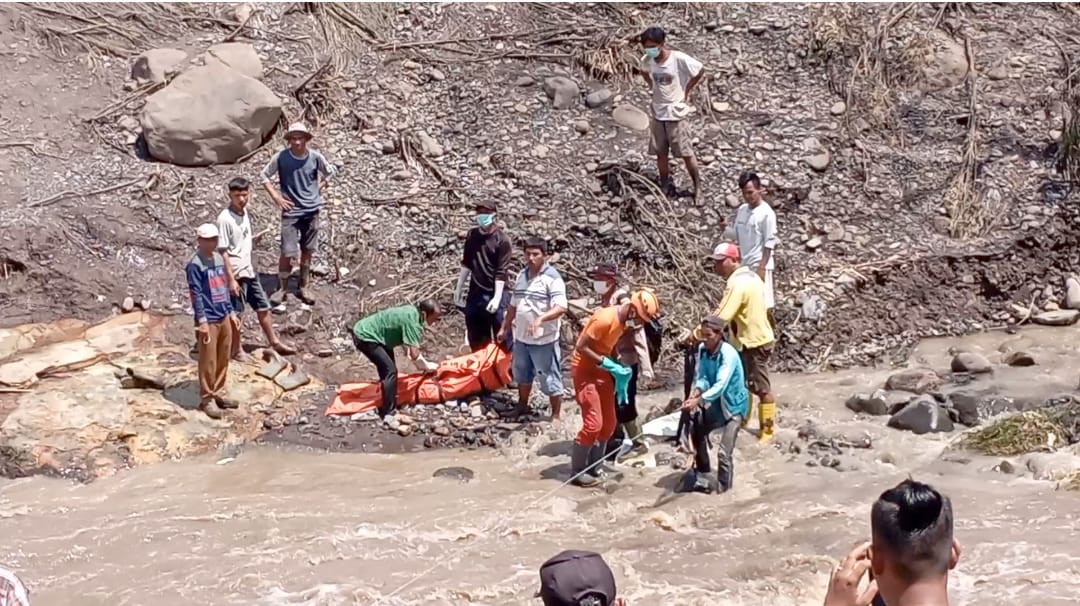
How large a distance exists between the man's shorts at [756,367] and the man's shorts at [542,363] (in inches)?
58.6

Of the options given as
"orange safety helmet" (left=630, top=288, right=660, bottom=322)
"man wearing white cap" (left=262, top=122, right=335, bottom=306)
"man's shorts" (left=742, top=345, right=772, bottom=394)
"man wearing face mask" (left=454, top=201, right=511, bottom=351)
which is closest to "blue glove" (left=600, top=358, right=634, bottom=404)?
"orange safety helmet" (left=630, top=288, right=660, bottom=322)

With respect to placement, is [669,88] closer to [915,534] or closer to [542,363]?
[542,363]

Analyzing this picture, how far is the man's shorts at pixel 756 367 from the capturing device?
28.6 feet

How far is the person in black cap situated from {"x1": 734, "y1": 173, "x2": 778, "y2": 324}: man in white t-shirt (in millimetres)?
6115

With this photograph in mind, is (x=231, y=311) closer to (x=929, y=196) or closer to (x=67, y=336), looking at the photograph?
(x=67, y=336)

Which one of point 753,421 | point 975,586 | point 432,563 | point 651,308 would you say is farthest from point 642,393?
point 975,586

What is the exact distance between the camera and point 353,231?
41.5ft

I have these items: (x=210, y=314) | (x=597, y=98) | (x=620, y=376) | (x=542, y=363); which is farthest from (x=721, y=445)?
(x=597, y=98)

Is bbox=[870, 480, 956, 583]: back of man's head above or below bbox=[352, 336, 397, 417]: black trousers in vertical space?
above

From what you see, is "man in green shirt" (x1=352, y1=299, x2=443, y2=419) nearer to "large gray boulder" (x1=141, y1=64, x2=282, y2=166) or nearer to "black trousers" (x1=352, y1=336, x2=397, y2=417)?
"black trousers" (x1=352, y1=336, x2=397, y2=417)

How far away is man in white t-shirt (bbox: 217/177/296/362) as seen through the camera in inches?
399

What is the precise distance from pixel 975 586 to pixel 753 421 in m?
2.70

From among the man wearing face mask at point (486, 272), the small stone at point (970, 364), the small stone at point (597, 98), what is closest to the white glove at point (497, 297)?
the man wearing face mask at point (486, 272)

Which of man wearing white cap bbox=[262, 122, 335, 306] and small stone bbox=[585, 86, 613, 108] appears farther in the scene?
small stone bbox=[585, 86, 613, 108]
